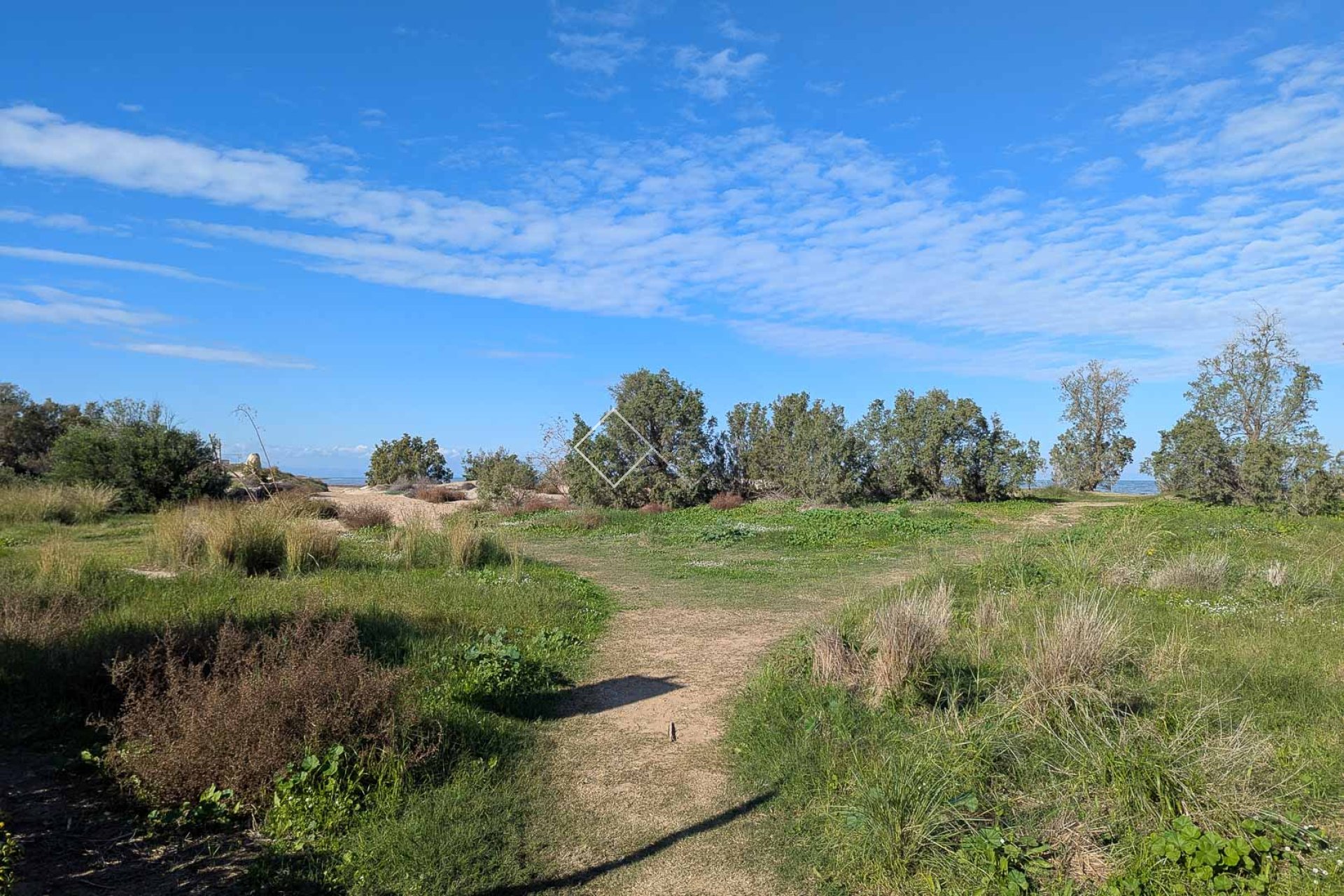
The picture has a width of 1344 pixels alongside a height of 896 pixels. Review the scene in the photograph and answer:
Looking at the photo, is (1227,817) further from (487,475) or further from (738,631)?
(487,475)

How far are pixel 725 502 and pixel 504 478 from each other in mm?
7016

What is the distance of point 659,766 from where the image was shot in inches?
189

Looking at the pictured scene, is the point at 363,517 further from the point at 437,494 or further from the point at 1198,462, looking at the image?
the point at 1198,462

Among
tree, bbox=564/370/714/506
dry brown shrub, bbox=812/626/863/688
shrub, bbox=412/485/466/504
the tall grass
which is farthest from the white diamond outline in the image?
dry brown shrub, bbox=812/626/863/688

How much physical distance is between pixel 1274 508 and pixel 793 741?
20.1 meters

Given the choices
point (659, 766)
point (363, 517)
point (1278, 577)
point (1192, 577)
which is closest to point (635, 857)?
point (659, 766)

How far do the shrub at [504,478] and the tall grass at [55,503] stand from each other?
9.48 metres

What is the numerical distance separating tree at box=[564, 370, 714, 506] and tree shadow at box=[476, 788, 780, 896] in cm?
1791

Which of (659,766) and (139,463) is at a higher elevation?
(139,463)

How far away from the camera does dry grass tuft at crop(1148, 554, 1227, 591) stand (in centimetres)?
908

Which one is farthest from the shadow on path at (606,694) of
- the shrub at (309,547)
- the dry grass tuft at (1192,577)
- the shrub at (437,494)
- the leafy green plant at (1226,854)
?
the shrub at (437,494)

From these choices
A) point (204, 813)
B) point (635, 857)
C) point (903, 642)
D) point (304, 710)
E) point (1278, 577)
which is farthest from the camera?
point (1278, 577)

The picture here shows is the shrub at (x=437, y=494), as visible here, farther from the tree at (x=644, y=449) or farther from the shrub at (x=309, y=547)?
the shrub at (x=309, y=547)

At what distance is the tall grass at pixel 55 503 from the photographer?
14766mm
